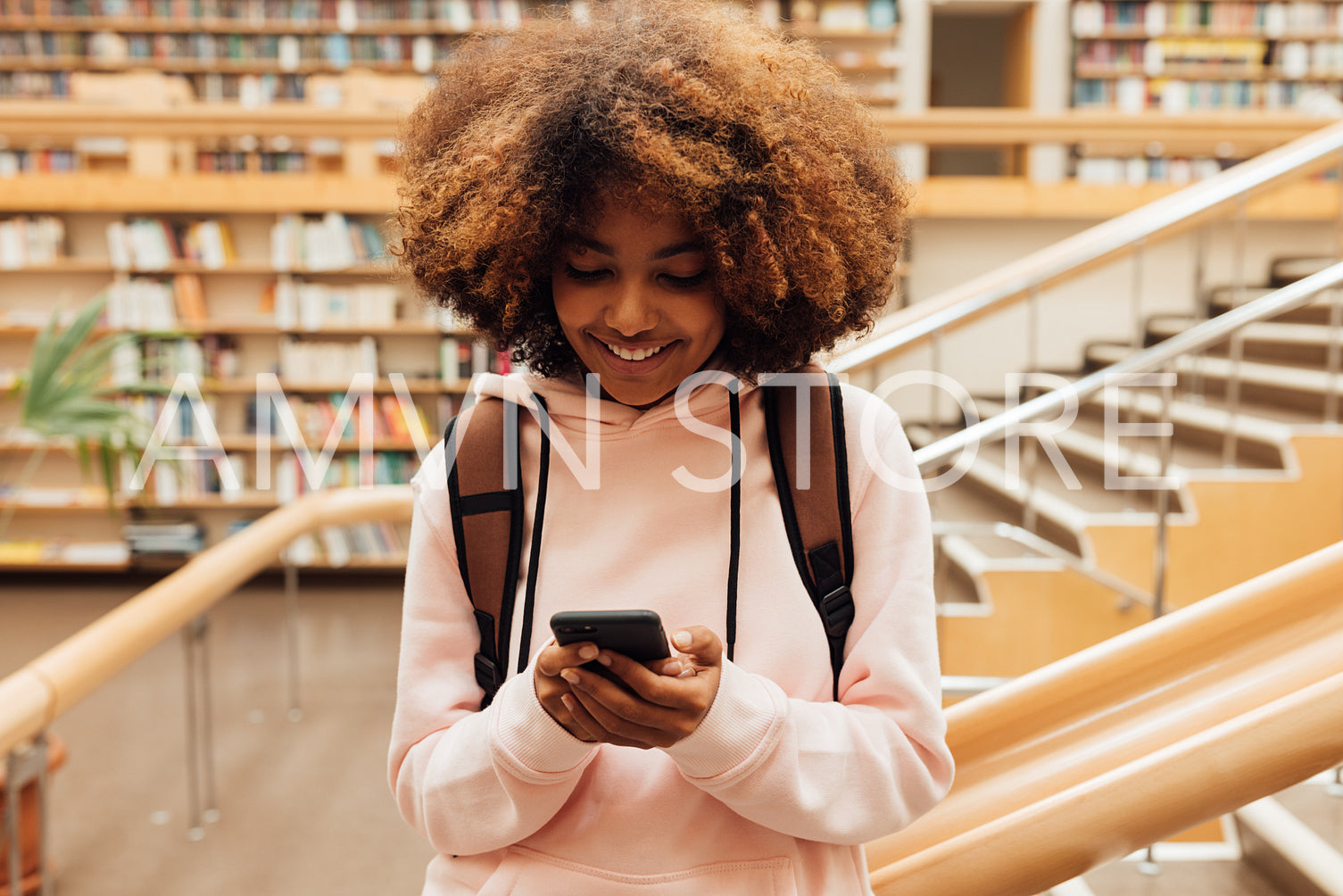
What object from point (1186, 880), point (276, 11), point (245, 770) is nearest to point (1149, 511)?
point (1186, 880)

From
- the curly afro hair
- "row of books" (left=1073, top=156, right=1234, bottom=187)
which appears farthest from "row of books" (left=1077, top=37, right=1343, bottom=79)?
the curly afro hair

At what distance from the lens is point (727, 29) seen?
68cm

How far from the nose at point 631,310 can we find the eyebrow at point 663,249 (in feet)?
0.08

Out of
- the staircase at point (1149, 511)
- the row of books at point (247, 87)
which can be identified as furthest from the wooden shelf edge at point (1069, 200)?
the row of books at point (247, 87)

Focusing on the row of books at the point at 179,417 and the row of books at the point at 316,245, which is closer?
the row of books at the point at 316,245

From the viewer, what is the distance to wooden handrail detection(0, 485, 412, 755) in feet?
5.12

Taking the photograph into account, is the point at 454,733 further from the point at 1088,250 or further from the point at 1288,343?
the point at 1288,343

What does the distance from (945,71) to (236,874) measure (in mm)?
8936

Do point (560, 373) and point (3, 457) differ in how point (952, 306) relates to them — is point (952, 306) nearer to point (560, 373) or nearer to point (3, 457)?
point (560, 373)

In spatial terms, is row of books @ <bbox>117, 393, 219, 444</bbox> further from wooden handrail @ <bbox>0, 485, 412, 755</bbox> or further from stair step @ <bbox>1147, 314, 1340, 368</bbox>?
stair step @ <bbox>1147, 314, 1340, 368</bbox>

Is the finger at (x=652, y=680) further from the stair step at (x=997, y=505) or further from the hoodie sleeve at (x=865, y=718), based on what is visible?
the stair step at (x=997, y=505)

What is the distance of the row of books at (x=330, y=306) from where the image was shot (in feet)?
15.2

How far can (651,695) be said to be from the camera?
574 millimetres

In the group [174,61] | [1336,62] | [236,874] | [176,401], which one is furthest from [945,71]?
[236,874]
